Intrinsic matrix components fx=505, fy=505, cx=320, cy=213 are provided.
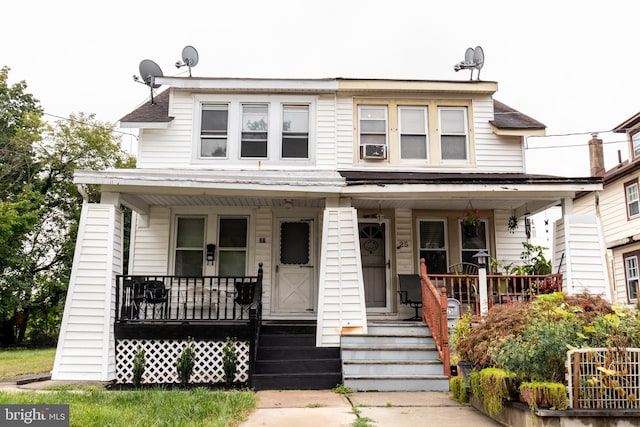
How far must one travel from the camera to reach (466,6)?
14.2 m

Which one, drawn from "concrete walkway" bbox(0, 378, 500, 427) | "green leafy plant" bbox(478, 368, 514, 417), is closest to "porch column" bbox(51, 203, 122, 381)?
"concrete walkway" bbox(0, 378, 500, 427)

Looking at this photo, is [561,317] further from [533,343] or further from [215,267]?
[215,267]

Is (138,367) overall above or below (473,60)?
below

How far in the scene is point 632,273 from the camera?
16.8 m

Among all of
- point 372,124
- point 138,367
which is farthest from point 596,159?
point 138,367

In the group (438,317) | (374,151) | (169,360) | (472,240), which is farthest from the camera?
(472,240)

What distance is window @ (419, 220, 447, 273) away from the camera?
35.5 feet

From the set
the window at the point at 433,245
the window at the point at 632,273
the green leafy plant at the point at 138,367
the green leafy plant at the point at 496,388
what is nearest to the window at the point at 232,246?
the green leafy plant at the point at 138,367

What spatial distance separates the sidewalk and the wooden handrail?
0.70 metres

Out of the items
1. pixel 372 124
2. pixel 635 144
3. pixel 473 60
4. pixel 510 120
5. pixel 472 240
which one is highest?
pixel 473 60

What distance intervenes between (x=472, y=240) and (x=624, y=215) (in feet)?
32.9

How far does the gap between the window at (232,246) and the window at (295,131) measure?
181 cm

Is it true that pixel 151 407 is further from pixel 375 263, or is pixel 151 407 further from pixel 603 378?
pixel 375 263

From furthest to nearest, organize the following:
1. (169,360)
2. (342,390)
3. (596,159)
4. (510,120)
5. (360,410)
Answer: (596,159) → (510,120) → (169,360) → (342,390) → (360,410)
